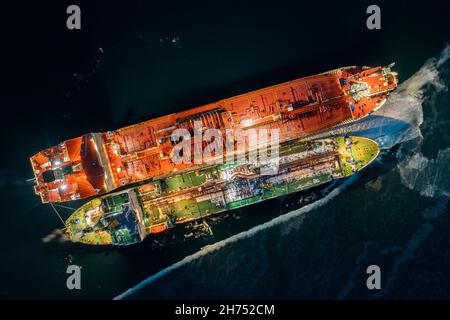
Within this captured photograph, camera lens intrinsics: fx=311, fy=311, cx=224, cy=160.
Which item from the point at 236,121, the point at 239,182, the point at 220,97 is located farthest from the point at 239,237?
the point at 220,97

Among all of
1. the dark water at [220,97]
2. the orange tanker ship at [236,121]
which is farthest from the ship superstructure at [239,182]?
the dark water at [220,97]

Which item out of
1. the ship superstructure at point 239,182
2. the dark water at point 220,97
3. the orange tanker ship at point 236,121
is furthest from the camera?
the dark water at point 220,97

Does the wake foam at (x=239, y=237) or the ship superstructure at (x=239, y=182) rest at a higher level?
the ship superstructure at (x=239, y=182)

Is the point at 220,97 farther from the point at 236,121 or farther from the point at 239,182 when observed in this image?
the point at 239,182

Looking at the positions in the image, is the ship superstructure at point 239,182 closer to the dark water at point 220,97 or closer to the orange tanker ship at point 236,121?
the orange tanker ship at point 236,121

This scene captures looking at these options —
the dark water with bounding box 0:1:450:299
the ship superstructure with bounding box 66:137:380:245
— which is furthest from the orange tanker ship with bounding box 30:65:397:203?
the dark water with bounding box 0:1:450:299
